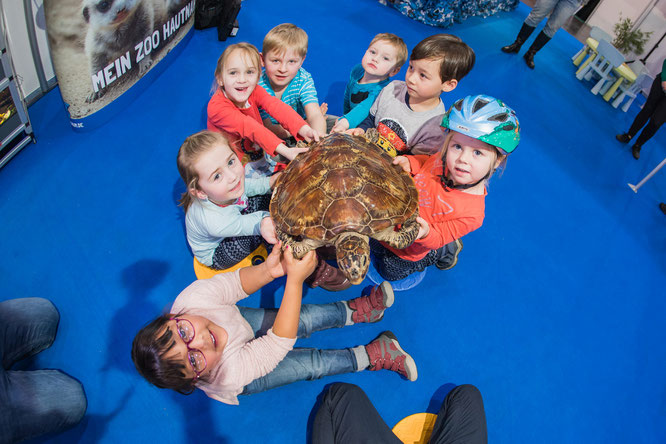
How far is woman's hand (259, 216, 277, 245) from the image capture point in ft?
5.60

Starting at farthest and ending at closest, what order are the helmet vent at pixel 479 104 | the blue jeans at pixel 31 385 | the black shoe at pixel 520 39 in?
the black shoe at pixel 520 39, the helmet vent at pixel 479 104, the blue jeans at pixel 31 385

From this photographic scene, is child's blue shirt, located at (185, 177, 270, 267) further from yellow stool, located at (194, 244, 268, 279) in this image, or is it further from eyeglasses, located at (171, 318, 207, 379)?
eyeglasses, located at (171, 318, 207, 379)

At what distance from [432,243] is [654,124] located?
133 inches

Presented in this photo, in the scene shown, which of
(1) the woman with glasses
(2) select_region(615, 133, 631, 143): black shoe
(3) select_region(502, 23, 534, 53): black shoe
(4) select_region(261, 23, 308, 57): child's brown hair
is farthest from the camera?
(3) select_region(502, 23, 534, 53): black shoe

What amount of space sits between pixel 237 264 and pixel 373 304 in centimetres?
90

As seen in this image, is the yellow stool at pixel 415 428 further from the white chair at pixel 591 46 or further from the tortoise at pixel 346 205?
the white chair at pixel 591 46

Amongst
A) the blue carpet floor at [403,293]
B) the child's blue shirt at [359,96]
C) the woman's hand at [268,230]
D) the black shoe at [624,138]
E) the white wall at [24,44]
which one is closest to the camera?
the woman's hand at [268,230]

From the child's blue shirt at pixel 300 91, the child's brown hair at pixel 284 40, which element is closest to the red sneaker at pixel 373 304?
the child's blue shirt at pixel 300 91

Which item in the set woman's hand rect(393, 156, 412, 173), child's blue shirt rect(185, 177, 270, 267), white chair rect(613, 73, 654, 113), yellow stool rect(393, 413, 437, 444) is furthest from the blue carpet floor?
white chair rect(613, 73, 654, 113)

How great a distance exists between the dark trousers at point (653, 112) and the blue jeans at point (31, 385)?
5189 mm

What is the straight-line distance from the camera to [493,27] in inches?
193

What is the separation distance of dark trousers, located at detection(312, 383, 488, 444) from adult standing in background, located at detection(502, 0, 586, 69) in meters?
4.36

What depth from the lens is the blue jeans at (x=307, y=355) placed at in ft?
5.72

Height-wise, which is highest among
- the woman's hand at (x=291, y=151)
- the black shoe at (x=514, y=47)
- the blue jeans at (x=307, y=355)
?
the black shoe at (x=514, y=47)
